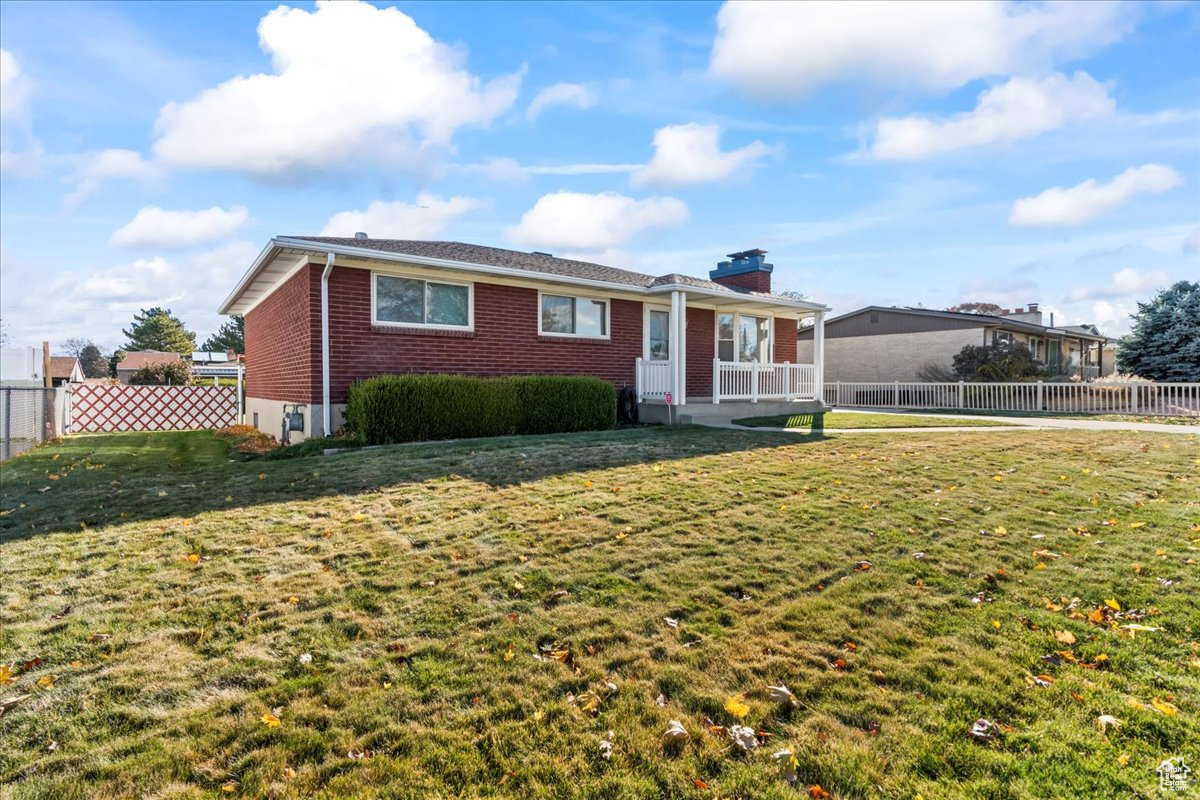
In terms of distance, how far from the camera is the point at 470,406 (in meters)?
10.9

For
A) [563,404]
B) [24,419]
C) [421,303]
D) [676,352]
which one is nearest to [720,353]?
[676,352]

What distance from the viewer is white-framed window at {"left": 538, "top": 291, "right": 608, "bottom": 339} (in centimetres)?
1396

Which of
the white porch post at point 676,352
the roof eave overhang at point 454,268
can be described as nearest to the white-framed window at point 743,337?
the roof eave overhang at point 454,268

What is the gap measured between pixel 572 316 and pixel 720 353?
5.20 meters

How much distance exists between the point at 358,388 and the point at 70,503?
14.8 feet

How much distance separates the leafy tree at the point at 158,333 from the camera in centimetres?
6062

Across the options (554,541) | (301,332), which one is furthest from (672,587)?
(301,332)

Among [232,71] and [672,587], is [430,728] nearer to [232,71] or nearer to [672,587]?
[672,587]

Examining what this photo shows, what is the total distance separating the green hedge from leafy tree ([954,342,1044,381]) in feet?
61.8

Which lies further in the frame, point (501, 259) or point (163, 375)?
point (163, 375)

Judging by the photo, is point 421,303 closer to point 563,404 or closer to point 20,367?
point 563,404

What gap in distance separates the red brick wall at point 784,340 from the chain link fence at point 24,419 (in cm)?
1827

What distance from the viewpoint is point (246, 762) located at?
239 cm

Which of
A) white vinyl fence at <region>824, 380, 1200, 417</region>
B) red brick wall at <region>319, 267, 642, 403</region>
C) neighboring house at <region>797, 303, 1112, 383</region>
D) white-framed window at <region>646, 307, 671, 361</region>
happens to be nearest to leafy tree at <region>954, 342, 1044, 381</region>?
neighboring house at <region>797, 303, 1112, 383</region>
